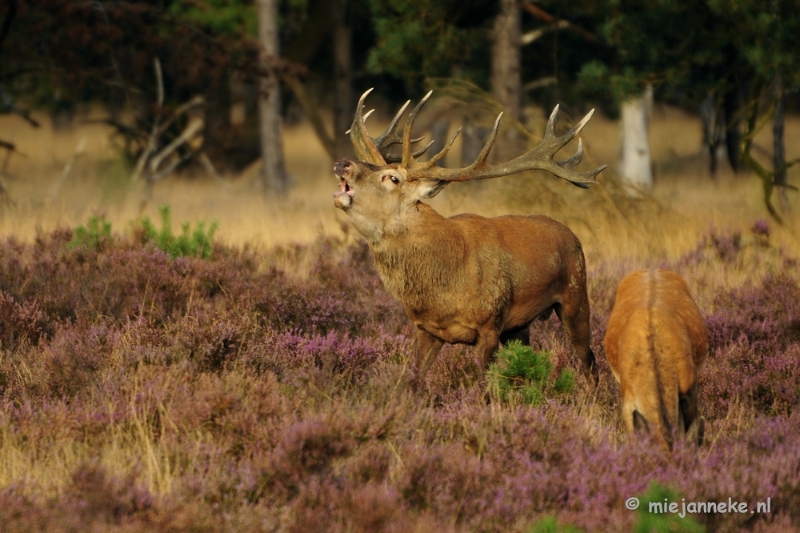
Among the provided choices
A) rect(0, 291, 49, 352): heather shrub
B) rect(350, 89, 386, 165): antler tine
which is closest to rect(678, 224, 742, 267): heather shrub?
rect(350, 89, 386, 165): antler tine

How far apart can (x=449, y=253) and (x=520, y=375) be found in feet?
2.90

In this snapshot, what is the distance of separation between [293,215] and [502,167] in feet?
25.8

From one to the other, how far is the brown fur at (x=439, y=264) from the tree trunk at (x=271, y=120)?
11.0 meters

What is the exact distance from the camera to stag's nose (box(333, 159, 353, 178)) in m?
6.20

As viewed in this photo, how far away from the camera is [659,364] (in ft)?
16.5

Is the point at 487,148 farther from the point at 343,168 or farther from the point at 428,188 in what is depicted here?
the point at 343,168

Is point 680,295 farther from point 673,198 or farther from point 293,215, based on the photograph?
point 673,198

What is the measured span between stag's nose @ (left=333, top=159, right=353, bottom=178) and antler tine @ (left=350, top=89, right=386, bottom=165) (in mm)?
617

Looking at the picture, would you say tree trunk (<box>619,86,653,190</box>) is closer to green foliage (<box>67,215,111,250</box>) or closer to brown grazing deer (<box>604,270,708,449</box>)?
green foliage (<box>67,215,111,250</box>)

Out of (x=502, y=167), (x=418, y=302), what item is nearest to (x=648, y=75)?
(x=502, y=167)

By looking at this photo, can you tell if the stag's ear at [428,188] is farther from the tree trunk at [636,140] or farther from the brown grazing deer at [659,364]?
the tree trunk at [636,140]

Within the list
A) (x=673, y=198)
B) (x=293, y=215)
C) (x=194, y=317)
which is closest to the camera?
(x=194, y=317)

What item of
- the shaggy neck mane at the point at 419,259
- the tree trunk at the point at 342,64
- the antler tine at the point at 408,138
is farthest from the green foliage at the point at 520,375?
the tree trunk at the point at 342,64

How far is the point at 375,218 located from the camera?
20.9 feet
